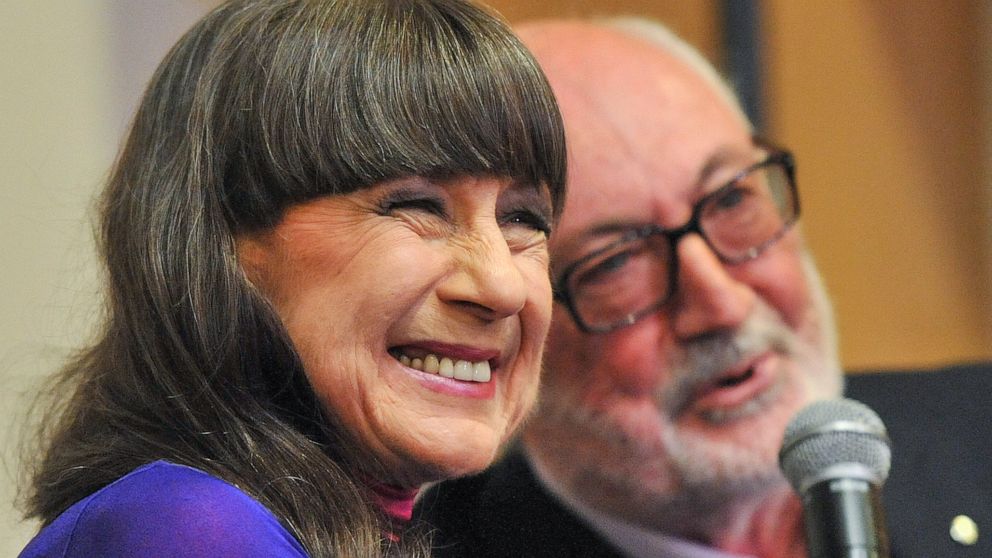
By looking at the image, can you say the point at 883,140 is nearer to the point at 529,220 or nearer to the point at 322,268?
the point at 529,220

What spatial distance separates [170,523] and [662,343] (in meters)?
0.98

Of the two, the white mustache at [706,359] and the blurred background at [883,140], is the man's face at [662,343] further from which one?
the blurred background at [883,140]

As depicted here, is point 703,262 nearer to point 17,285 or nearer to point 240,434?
point 240,434

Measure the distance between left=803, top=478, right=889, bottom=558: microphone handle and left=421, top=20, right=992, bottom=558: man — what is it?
1.76 ft

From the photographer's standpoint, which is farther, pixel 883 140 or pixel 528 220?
pixel 883 140

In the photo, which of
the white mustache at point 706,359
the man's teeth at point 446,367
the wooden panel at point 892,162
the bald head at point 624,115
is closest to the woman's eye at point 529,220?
the man's teeth at point 446,367

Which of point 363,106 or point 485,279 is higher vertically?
point 363,106

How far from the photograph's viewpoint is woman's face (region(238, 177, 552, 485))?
105 cm

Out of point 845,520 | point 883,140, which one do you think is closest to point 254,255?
point 845,520

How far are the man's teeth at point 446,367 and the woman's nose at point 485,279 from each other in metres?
0.05

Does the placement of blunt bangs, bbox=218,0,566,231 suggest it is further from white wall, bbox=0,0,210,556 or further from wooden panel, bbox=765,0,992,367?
wooden panel, bbox=765,0,992,367

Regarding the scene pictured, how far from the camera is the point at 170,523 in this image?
0.90m

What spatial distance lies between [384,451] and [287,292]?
0.16 m

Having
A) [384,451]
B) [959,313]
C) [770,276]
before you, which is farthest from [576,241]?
[959,313]
